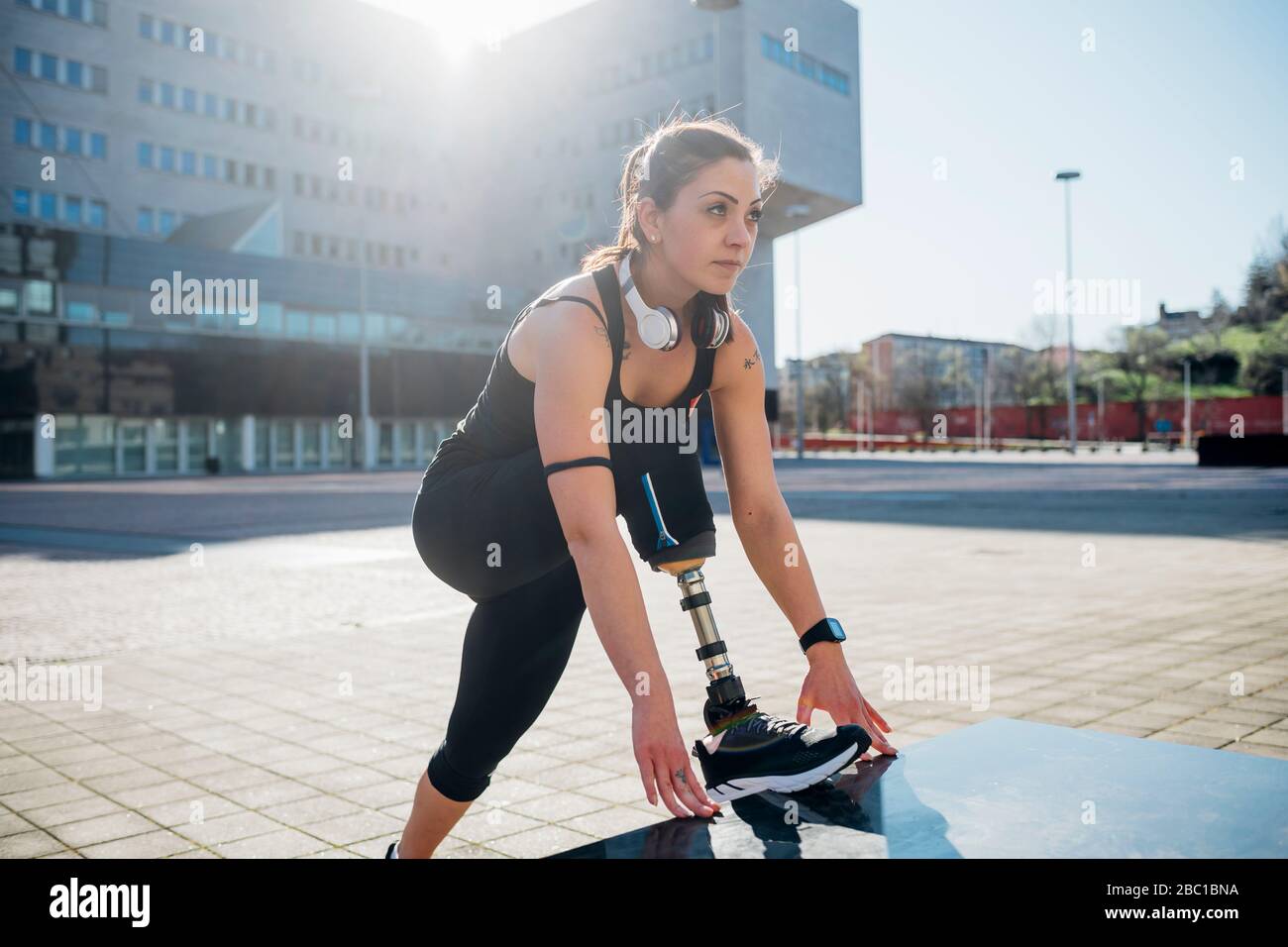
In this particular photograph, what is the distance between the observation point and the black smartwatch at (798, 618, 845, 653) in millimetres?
2371

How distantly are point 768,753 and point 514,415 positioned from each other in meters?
0.90

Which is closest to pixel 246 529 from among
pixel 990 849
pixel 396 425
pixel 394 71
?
pixel 990 849

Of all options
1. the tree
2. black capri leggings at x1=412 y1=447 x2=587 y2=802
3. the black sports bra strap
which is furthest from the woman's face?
the tree

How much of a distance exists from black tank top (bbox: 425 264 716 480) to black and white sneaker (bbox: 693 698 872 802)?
1.94 ft

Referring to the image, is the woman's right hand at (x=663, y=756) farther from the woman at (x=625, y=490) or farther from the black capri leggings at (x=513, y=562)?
the black capri leggings at (x=513, y=562)

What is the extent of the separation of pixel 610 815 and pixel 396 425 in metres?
48.4

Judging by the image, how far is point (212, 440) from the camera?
1720 inches

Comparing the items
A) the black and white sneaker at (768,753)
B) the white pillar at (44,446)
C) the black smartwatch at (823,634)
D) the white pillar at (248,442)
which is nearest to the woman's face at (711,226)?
the black smartwatch at (823,634)

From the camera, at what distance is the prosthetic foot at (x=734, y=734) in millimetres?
2115

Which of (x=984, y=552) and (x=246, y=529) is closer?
(x=984, y=552)

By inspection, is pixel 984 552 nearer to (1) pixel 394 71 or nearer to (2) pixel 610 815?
(2) pixel 610 815

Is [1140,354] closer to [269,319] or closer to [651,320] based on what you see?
[269,319]
